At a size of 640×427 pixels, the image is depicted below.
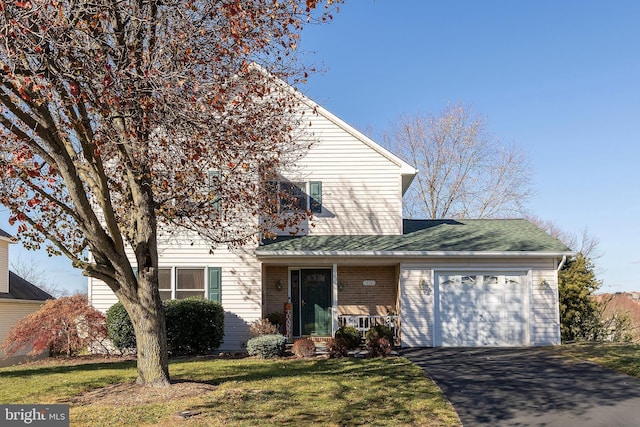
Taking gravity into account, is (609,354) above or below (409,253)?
below

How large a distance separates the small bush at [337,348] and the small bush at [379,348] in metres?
0.65

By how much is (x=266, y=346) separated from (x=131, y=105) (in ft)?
25.0

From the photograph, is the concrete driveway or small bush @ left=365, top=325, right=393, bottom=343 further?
small bush @ left=365, top=325, right=393, bottom=343

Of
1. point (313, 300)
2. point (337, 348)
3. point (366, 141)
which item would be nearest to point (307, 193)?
point (366, 141)

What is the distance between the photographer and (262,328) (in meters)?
15.8

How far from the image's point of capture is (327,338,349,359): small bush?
1391cm

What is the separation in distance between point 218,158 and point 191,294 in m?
7.74

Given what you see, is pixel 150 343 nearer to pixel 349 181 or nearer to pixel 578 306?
pixel 349 181

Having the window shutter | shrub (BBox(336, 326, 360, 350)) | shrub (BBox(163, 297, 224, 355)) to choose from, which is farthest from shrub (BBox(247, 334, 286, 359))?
the window shutter

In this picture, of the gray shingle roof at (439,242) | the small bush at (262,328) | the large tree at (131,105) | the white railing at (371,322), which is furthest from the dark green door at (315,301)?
the large tree at (131,105)

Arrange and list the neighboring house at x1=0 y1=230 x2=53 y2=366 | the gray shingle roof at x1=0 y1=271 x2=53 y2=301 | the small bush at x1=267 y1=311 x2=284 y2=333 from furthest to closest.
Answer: the gray shingle roof at x1=0 y1=271 x2=53 y2=301
the neighboring house at x1=0 y1=230 x2=53 y2=366
the small bush at x1=267 y1=311 x2=284 y2=333

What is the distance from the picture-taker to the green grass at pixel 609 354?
1199cm

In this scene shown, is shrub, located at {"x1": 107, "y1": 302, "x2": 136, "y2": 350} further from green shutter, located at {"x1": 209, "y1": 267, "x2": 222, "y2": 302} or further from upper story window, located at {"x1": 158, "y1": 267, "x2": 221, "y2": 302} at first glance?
green shutter, located at {"x1": 209, "y1": 267, "x2": 222, "y2": 302}

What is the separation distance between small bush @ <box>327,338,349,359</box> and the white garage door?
3.67 metres
